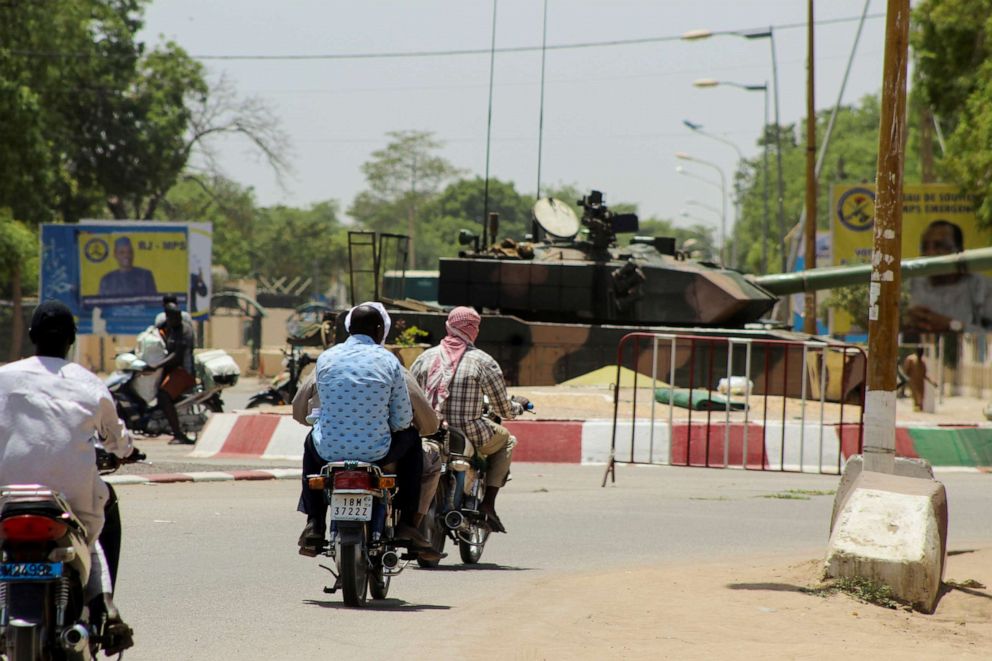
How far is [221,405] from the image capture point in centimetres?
2156

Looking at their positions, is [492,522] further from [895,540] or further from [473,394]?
[895,540]

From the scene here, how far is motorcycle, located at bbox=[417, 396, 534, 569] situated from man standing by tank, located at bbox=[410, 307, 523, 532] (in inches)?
2.6

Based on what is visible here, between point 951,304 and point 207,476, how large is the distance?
3699cm

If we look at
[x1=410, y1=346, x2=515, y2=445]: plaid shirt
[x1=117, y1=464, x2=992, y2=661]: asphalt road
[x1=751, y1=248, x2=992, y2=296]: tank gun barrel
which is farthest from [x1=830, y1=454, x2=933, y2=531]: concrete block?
[x1=751, y1=248, x2=992, y2=296]: tank gun barrel

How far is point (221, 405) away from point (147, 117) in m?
40.2

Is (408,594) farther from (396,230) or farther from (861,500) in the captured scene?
(396,230)

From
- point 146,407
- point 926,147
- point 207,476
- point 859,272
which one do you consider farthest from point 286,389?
point 926,147

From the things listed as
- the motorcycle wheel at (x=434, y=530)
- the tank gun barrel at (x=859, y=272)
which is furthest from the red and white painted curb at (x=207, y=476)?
the tank gun barrel at (x=859, y=272)

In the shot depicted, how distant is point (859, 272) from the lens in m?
28.4

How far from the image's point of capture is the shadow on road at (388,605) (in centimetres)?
849

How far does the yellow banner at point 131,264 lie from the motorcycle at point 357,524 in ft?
109

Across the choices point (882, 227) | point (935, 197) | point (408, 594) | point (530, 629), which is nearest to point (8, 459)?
point (530, 629)

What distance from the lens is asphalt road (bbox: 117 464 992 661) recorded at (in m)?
7.74

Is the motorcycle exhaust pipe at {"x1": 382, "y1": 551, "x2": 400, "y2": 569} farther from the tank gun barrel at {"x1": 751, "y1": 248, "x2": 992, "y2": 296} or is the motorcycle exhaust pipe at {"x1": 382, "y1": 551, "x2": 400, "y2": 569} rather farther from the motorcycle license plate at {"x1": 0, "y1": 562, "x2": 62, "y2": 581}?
the tank gun barrel at {"x1": 751, "y1": 248, "x2": 992, "y2": 296}
